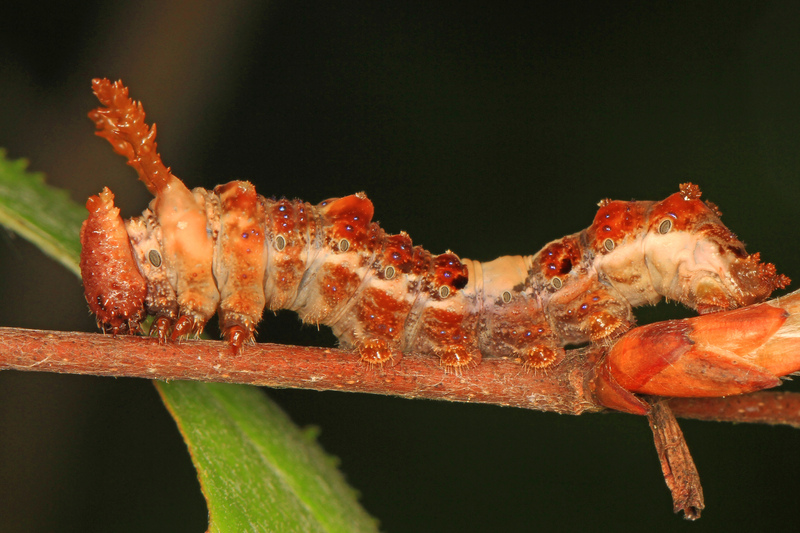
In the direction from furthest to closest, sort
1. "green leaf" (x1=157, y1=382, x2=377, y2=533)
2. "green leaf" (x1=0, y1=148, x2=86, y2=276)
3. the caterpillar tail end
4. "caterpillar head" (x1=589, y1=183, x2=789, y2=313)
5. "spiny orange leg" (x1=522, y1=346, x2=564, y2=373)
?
"caterpillar head" (x1=589, y1=183, x2=789, y2=313), "spiny orange leg" (x1=522, y1=346, x2=564, y2=373), "green leaf" (x1=0, y1=148, x2=86, y2=276), "green leaf" (x1=157, y1=382, x2=377, y2=533), the caterpillar tail end

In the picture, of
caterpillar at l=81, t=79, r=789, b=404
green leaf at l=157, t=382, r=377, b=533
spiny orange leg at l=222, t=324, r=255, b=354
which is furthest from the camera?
caterpillar at l=81, t=79, r=789, b=404

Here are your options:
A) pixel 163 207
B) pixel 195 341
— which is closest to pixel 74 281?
pixel 163 207

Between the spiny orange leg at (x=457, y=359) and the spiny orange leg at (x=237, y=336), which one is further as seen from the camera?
the spiny orange leg at (x=457, y=359)

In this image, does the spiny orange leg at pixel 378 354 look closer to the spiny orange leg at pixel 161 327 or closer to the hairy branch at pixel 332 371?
the hairy branch at pixel 332 371

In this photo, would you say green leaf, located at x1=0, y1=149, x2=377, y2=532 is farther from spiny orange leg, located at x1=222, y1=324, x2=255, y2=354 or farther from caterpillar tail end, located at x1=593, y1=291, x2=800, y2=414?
caterpillar tail end, located at x1=593, y1=291, x2=800, y2=414

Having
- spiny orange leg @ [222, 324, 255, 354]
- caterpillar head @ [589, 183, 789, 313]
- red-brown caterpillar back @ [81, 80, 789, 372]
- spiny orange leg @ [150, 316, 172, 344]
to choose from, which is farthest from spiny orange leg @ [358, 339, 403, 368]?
caterpillar head @ [589, 183, 789, 313]

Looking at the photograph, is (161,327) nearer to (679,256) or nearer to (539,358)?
(539,358)

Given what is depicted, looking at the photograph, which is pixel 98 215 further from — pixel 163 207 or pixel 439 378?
pixel 439 378

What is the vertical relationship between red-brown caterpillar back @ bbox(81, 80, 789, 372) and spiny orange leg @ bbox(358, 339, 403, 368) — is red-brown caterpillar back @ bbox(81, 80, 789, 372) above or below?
above

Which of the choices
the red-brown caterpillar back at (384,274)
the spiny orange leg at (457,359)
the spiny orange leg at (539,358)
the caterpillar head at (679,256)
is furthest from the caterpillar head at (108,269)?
the caterpillar head at (679,256)
